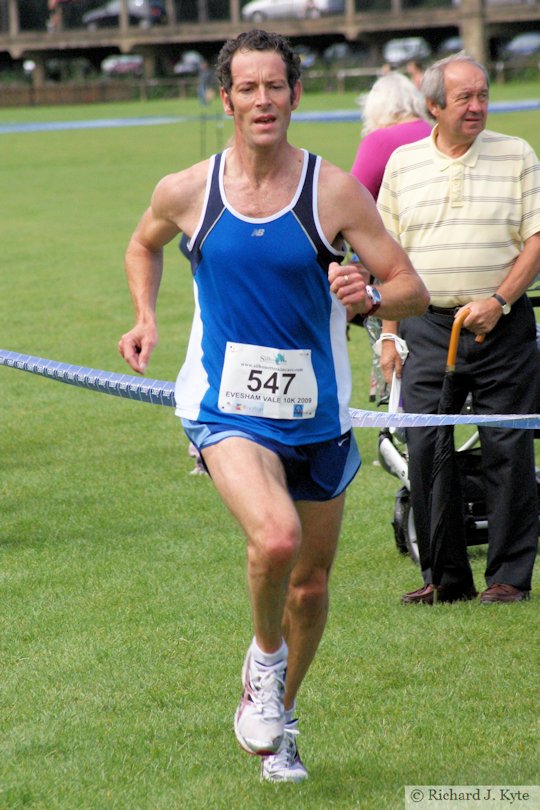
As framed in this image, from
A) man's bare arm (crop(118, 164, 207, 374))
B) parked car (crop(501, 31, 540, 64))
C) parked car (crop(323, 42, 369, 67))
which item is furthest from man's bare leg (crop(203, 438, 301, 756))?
parked car (crop(323, 42, 369, 67))

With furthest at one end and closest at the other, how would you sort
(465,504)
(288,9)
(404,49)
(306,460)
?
(288,9)
(404,49)
(465,504)
(306,460)

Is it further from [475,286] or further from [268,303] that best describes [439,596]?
[268,303]

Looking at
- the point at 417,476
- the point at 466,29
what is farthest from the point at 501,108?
the point at 417,476

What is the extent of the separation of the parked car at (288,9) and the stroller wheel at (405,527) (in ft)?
222

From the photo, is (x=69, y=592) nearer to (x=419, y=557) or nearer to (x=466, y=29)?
(x=419, y=557)

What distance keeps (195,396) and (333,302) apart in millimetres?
518

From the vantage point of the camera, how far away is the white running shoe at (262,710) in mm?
4082

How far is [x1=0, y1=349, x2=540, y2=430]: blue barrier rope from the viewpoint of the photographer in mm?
5539

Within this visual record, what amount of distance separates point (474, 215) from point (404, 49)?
68.7 metres

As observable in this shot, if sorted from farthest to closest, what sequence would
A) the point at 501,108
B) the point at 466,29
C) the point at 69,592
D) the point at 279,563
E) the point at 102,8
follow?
1. the point at 102,8
2. the point at 466,29
3. the point at 501,108
4. the point at 69,592
5. the point at 279,563

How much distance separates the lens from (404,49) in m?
72.2

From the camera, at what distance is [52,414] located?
1052cm

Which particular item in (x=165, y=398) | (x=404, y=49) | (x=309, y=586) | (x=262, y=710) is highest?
(x=165, y=398)

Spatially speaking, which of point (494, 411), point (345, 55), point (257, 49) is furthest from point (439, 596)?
point (345, 55)
